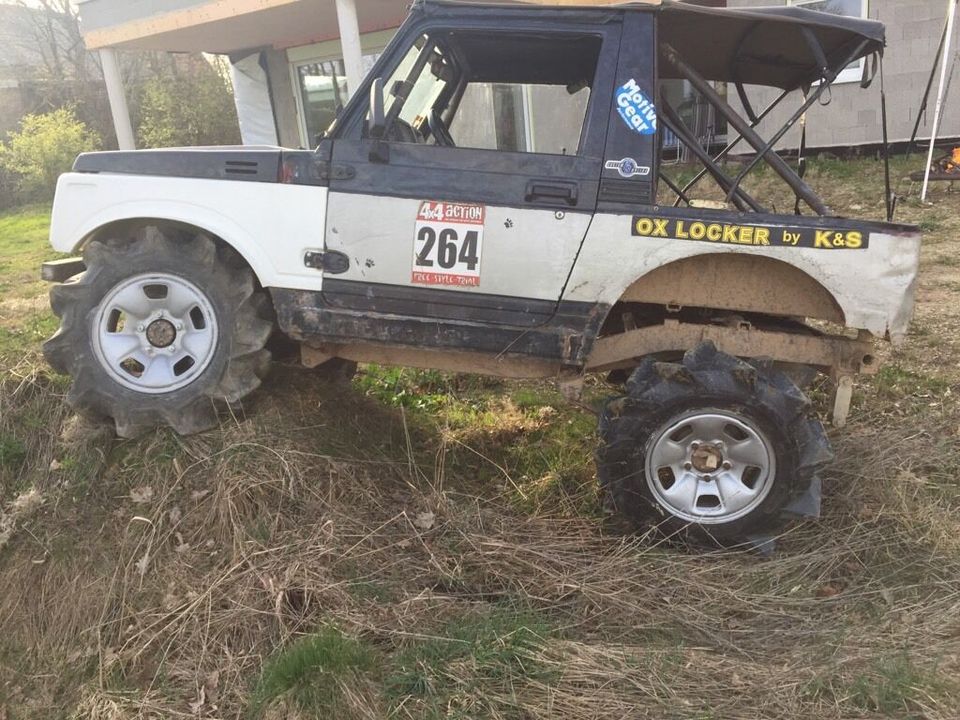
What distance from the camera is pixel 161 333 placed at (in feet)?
12.3

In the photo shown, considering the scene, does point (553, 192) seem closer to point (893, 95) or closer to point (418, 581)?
point (418, 581)

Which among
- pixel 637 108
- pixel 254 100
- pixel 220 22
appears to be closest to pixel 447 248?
pixel 637 108

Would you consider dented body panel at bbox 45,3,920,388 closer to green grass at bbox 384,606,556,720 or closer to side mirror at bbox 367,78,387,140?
side mirror at bbox 367,78,387,140

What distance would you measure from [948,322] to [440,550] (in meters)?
4.87

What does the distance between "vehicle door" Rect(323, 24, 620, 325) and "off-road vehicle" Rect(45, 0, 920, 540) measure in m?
0.01

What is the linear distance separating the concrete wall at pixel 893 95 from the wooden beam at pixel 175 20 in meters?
7.00

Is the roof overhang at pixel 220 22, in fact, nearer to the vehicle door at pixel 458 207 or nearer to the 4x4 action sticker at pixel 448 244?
the vehicle door at pixel 458 207

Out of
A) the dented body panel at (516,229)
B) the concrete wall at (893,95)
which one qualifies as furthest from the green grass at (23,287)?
the concrete wall at (893,95)

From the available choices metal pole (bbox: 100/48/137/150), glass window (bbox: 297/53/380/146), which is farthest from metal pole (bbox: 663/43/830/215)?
metal pole (bbox: 100/48/137/150)

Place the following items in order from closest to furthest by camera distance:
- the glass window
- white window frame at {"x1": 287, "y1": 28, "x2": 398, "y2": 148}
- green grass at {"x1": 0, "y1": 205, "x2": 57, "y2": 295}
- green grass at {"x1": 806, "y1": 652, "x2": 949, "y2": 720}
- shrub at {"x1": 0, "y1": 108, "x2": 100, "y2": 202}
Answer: green grass at {"x1": 806, "y1": 652, "x2": 949, "y2": 720} → green grass at {"x1": 0, "y1": 205, "x2": 57, "y2": 295} → white window frame at {"x1": 287, "y1": 28, "x2": 398, "y2": 148} → the glass window → shrub at {"x1": 0, "y1": 108, "x2": 100, "y2": 202}

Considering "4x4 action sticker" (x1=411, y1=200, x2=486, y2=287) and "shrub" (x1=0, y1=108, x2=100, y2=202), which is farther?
"shrub" (x1=0, y1=108, x2=100, y2=202)

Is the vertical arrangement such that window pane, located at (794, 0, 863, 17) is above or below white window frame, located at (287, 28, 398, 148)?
above

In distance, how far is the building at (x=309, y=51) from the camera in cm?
1064

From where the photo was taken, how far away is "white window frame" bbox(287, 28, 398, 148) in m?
12.1
